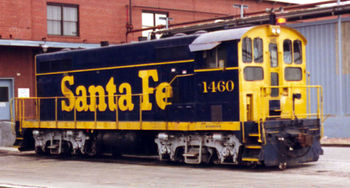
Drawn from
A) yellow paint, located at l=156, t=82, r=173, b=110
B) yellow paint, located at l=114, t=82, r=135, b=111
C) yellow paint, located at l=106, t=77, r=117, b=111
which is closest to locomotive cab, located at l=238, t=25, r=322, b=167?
yellow paint, located at l=156, t=82, r=173, b=110

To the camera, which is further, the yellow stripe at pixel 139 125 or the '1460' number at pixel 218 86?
the yellow stripe at pixel 139 125

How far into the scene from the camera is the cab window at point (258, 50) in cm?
1559

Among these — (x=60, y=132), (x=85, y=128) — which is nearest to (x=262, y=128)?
Answer: (x=85, y=128)

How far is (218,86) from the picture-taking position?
15.6m

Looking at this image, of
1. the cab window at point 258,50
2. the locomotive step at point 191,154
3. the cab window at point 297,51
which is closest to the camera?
the cab window at point 258,50

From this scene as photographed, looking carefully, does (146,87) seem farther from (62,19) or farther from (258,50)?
(62,19)

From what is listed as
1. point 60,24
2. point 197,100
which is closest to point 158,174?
point 197,100

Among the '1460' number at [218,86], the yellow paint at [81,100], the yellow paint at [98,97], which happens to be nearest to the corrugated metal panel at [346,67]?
the '1460' number at [218,86]

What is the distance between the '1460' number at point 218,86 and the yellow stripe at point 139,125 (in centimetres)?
87

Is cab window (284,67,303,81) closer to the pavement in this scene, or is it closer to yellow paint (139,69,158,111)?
yellow paint (139,69,158,111)

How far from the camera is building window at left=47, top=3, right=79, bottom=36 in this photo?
30.2 meters

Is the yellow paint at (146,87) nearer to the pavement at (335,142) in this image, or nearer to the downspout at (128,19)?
the pavement at (335,142)

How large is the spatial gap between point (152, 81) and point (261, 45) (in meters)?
3.53

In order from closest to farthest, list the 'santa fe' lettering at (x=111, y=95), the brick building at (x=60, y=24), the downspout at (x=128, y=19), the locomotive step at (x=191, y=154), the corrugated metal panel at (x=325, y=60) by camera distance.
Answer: the locomotive step at (x=191, y=154) → the 'santa fe' lettering at (x=111, y=95) → the corrugated metal panel at (x=325, y=60) → the brick building at (x=60, y=24) → the downspout at (x=128, y=19)
